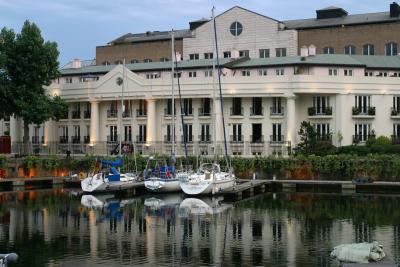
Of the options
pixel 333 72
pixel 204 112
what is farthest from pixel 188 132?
pixel 333 72

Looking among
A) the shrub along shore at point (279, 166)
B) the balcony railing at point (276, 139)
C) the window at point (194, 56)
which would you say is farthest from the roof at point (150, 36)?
the shrub along shore at point (279, 166)

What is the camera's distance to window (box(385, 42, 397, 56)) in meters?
93.9

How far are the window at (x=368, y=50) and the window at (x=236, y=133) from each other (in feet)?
85.5

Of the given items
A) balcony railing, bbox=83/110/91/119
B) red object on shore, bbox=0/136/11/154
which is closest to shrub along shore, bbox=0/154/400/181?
red object on shore, bbox=0/136/11/154

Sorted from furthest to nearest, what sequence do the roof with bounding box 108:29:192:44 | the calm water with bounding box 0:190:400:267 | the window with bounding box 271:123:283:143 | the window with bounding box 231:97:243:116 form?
the roof with bounding box 108:29:192:44, the window with bounding box 231:97:243:116, the window with bounding box 271:123:283:143, the calm water with bounding box 0:190:400:267

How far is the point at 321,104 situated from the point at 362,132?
5.43m

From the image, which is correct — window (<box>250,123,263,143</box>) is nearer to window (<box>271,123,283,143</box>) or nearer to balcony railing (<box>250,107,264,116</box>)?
balcony railing (<box>250,107,264,116</box>)

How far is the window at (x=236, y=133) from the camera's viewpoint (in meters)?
79.0

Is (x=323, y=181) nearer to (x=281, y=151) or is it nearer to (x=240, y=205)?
(x=281, y=151)

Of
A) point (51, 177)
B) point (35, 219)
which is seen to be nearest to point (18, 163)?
point (51, 177)

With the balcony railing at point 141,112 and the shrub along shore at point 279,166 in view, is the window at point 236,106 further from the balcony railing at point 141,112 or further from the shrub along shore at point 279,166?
the balcony railing at point 141,112

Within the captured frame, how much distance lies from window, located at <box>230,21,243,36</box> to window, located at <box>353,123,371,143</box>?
2662cm

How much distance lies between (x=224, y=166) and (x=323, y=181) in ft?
32.4

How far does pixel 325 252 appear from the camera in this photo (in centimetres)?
3547
